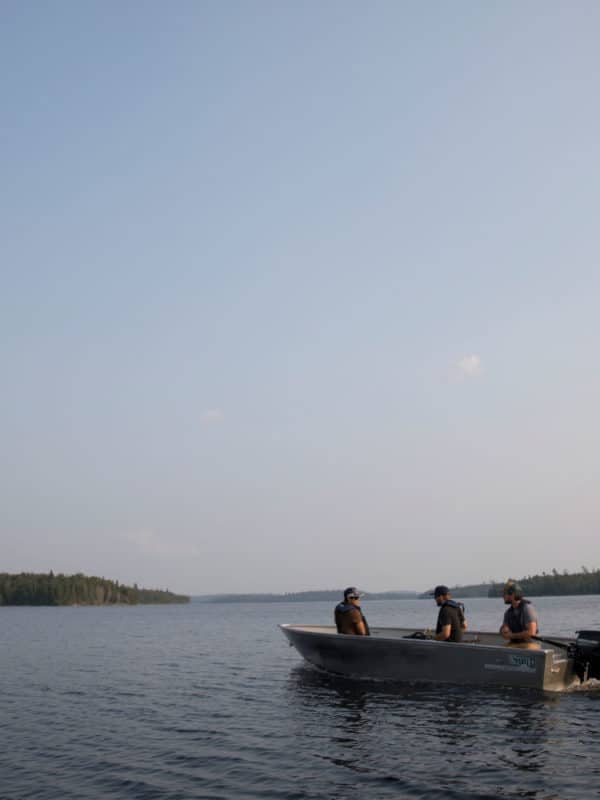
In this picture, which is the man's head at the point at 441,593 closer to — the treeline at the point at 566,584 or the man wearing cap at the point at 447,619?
the man wearing cap at the point at 447,619

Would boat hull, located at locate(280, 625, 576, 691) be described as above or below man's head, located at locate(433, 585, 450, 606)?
below

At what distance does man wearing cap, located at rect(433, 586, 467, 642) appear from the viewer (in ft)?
58.3

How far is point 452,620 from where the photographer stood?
17.8 metres

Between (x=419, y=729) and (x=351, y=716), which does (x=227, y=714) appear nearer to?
(x=351, y=716)

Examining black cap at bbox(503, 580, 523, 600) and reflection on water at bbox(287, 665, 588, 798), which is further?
black cap at bbox(503, 580, 523, 600)

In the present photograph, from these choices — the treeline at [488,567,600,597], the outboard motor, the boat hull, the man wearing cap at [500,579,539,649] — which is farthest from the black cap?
the treeline at [488,567,600,597]

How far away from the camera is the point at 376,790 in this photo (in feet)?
33.6

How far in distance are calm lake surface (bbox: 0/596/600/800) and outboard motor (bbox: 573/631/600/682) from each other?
21.6 inches

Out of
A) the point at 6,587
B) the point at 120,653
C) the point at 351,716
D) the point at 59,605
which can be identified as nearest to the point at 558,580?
the point at 59,605

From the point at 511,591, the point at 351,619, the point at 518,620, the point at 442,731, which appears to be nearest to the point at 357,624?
the point at 351,619

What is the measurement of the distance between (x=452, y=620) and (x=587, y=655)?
310 cm

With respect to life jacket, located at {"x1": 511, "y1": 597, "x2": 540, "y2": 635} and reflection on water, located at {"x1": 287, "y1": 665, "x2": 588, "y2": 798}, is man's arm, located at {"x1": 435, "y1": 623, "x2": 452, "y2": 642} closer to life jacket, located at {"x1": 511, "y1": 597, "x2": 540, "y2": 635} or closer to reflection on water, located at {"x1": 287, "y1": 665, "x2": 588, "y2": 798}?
reflection on water, located at {"x1": 287, "y1": 665, "x2": 588, "y2": 798}

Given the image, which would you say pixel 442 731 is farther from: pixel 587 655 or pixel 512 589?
pixel 587 655

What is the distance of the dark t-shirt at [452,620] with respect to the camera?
17812 millimetres
